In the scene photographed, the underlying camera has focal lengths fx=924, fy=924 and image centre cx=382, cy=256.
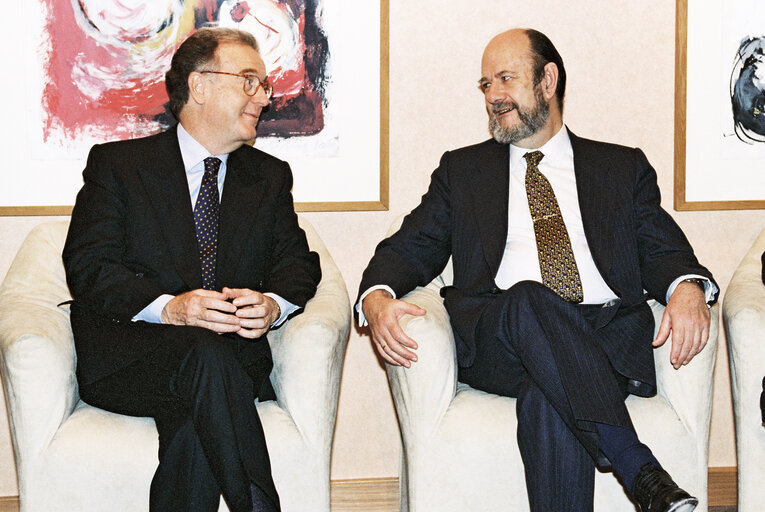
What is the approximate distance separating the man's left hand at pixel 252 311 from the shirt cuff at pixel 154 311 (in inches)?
7.1

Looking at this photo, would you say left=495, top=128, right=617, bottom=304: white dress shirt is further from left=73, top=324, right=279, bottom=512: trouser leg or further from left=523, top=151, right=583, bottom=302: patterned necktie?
left=73, top=324, right=279, bottom=512: trouser leg

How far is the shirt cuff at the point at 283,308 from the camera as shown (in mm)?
2818

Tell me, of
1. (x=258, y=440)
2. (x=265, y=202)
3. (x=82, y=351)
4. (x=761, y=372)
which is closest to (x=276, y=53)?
(x=265, y=202)

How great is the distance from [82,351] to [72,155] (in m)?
1.01

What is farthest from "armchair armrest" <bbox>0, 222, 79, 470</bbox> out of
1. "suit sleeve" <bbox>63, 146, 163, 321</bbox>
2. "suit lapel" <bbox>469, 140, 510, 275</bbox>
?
"suit lapel" <bbox>469, 140, 510, 275</bbox>

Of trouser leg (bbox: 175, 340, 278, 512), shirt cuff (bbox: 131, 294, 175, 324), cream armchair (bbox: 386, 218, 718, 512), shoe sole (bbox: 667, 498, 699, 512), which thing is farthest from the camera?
shirt cuff (bbox: 131, 294, 175, 324)

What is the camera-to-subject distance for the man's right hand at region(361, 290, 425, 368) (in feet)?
8.71

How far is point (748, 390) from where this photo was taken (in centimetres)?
272

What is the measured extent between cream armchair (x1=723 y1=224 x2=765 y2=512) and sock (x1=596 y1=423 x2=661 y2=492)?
0.46 m

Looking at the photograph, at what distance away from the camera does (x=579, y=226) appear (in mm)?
3104

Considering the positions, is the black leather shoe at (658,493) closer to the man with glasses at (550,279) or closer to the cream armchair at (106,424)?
the man with glasses at (550,279)

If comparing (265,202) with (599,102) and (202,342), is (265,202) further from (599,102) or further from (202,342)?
(599,102)

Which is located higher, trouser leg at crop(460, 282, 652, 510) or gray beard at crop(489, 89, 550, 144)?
gray beard at crop(489, 89, 550, 144)

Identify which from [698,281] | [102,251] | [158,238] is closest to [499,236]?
[698,281]
